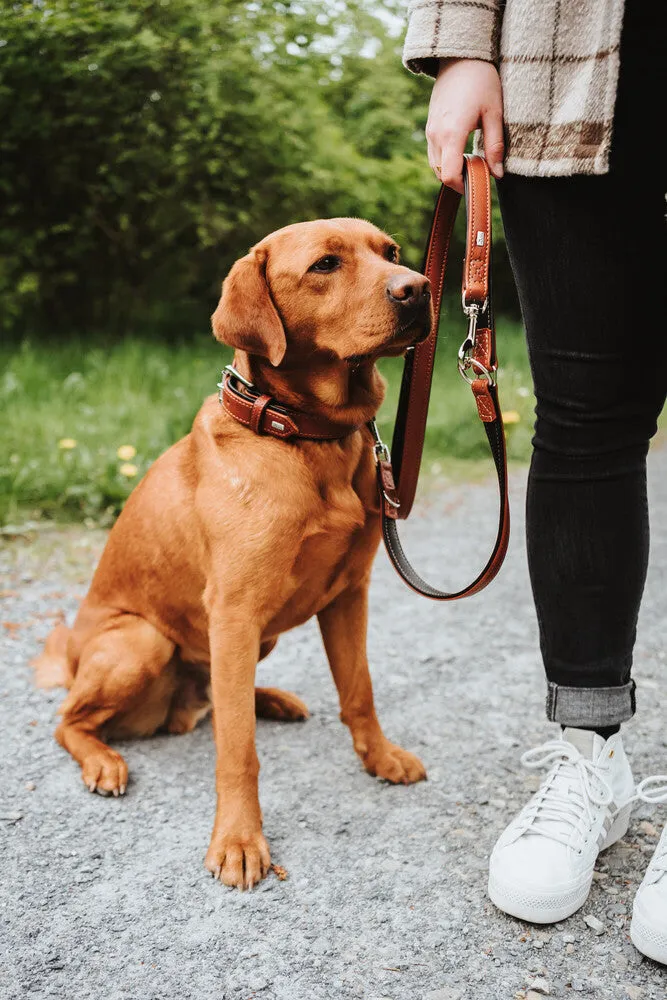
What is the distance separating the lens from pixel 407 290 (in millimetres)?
2082

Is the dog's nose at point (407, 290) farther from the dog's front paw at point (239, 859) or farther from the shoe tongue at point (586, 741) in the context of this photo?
the dog's front paw at point (239, 859)

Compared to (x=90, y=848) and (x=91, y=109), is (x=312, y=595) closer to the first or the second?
(x=90, y=848)

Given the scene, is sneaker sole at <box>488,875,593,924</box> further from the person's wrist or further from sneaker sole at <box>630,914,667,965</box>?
the person's wrist

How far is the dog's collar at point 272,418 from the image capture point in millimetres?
2137

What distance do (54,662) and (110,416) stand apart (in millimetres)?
2667

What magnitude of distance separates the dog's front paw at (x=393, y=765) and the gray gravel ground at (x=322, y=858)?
0.11 ft

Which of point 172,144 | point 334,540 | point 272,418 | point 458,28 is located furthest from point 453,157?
point 172,144

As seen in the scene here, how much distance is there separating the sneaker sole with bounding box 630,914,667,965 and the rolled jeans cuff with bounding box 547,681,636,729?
0.37 m

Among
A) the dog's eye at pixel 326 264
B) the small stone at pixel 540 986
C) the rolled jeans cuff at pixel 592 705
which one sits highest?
the dog's eye at pixel 326 264

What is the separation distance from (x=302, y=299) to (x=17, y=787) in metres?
1.40

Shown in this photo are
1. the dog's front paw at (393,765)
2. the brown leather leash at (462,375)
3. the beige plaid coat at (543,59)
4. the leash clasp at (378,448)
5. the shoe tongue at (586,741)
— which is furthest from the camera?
the dog's front paw at (393,765)

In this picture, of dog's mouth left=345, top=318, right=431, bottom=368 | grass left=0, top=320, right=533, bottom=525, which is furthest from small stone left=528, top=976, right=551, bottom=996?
grass left=0, top=320, right=533, bottom=525

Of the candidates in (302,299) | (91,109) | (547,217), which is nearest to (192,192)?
(91,109)

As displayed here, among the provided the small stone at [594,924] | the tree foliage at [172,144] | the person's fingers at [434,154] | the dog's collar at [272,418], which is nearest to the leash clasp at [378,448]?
the dog's collar at [272,418]
